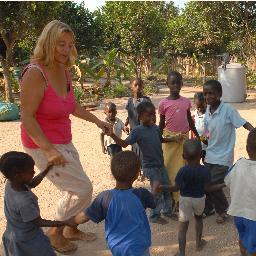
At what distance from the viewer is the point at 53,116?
2.85 metres

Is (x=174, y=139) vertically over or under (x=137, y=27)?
under

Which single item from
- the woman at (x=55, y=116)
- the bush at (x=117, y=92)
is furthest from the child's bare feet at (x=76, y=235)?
the bush at (x=117, y=92)

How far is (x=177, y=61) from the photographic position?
21750mm

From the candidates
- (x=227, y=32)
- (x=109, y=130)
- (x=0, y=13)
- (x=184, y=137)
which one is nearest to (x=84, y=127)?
(x=0, y=13)

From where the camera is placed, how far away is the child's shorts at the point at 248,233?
2591mm

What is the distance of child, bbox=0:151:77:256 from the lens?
2350mm

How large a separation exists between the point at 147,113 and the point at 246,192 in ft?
4.00

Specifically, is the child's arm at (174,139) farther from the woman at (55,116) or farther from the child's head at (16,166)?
the child's head at (16,166)

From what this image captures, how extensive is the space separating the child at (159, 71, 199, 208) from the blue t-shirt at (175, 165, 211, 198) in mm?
955

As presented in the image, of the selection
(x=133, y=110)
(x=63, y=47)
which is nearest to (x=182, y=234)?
(x=63, y=47)

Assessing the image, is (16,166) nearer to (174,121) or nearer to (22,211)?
(22,211)

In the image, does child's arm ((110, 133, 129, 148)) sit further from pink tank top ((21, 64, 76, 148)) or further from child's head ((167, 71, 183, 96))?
child's head ((167, 71, 183, 96))

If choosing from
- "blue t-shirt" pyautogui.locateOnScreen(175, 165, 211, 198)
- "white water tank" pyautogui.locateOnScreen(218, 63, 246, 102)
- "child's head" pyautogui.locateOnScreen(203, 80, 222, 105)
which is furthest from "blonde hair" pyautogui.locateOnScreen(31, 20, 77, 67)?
"white water tank" pyautogui.locateOnScreen(218, 63, 246, 102)

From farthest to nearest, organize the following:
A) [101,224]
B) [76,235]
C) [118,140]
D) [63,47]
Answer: [101,224]
[76,235]
[118,140]
[63,47]
